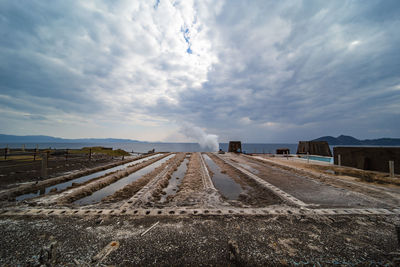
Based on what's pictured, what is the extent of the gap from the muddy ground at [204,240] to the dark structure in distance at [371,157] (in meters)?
10.5

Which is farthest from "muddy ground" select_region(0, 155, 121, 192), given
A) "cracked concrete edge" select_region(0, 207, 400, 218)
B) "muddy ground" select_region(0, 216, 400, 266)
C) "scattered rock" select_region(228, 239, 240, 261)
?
"scattered rock" select_region(228, 239, 240, 261)

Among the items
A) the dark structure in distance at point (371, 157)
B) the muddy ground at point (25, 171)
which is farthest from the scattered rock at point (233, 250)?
the dark structure in distance at point (371, 157)

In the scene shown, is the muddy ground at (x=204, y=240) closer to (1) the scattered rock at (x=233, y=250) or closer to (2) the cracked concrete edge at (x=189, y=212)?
(1) the scattered rock at (x=233, y=250)

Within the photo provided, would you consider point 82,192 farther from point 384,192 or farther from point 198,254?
point 384,192

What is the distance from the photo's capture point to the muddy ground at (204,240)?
2098mm

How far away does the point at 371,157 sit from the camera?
35.3 ft

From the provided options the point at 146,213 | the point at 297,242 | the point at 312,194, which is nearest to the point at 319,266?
the point at 297,242

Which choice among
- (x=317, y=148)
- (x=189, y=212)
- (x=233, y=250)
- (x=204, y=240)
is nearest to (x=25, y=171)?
(x=189, y=212)

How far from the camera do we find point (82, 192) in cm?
560

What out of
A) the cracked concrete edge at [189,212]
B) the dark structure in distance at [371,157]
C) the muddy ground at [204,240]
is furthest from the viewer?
the dark structure in distance at [371,157]

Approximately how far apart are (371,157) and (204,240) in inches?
615

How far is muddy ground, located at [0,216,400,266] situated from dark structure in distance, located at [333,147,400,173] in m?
10.5

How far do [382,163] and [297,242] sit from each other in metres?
13.8

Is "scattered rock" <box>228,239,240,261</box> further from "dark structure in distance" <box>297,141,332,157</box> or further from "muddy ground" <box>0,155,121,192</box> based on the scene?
"dark structure in distance" <box>297,141,332,157</box>
